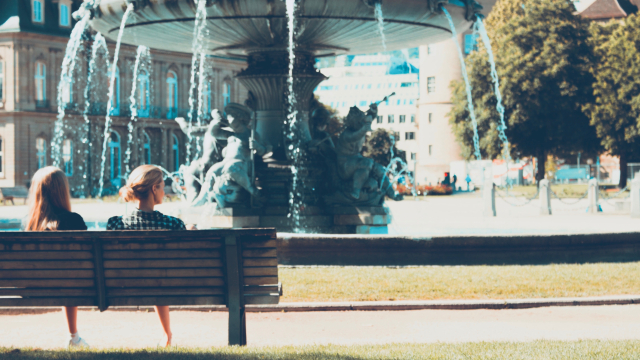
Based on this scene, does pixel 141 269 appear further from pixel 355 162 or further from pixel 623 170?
pixel 623 170

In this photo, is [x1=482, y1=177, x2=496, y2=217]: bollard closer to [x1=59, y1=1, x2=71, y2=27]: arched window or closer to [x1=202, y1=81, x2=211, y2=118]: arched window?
[x1=59, y1=1, x2=71, y2=27]: arched window

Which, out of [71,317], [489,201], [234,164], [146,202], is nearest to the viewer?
[146,202]

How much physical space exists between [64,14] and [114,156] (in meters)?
10.6

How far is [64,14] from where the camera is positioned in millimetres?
58156

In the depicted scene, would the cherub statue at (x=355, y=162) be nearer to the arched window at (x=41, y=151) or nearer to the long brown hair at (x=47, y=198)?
the long brown hair at (x=47, y=198)

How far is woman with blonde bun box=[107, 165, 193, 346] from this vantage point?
548cm

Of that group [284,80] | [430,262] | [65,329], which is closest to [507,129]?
[284,80]

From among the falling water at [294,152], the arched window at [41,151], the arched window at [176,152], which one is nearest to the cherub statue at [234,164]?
the falling water at [294,152]

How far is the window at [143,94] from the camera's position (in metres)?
63.4

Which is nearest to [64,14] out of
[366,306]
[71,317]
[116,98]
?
[116,98]

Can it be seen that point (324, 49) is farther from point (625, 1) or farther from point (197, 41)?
point (625, 1)

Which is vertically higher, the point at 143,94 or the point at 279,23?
the point at 143,94

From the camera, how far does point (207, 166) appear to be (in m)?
14.0

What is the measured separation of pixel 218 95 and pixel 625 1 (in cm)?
4047
